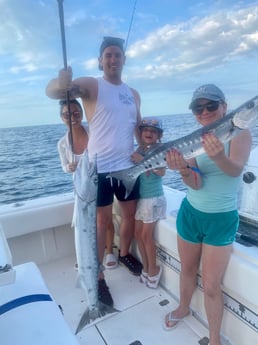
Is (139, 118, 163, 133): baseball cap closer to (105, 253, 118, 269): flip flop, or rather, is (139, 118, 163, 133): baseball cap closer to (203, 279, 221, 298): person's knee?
(203, 279, 221, 298): person's knee

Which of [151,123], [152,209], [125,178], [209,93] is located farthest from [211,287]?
[151,123]

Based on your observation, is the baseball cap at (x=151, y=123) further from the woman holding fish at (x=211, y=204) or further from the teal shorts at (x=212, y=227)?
the teal shorts at (x=212, y=227)

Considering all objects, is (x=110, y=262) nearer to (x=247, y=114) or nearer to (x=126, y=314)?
(x=126, y=314)

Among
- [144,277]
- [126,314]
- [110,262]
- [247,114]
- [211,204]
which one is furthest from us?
[110,262]

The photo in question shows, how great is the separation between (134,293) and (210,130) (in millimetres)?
1602

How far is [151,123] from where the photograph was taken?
2.16 metres

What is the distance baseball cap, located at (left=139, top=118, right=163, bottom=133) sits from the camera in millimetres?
2154

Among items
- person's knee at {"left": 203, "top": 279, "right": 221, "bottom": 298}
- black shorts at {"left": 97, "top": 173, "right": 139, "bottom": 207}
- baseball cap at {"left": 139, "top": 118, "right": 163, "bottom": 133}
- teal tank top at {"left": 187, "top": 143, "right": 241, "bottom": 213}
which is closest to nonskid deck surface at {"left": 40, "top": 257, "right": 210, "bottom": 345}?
person's knee at {"left": 203, "top": 279, "right": 221, "bottom": 298}

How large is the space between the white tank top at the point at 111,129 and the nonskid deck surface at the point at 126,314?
1.11m

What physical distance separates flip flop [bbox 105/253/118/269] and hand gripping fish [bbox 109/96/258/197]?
1.01 metres

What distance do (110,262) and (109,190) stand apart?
2.98 ft

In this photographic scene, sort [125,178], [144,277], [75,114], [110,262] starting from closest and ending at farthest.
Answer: [125,178]
[75,114]
[144,277]
[110,262]

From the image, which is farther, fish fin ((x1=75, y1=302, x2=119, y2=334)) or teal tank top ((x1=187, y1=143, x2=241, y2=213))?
fish fin ((x1=75, y1=302, x2=119, y2=334))

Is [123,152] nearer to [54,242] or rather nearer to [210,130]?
[210,130]
